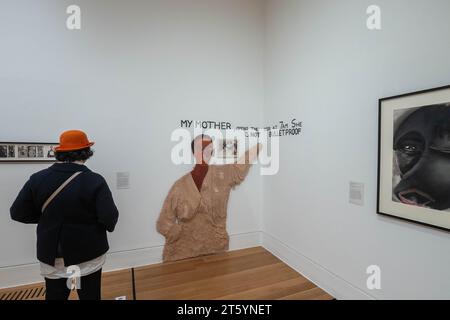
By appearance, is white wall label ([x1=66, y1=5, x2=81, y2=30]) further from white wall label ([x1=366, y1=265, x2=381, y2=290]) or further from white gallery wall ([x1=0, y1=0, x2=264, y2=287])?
white wall label ([x1=366, y1=265, x2=381, y2=290])

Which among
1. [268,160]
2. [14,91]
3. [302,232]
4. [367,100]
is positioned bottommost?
[302,232]

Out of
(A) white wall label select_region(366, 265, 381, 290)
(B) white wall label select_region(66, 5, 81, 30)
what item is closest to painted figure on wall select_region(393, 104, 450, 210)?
(A) white wall label select_region(366, 265, 381, 290)

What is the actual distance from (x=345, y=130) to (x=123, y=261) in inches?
107

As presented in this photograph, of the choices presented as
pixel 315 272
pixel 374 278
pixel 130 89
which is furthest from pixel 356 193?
pixel 130 89

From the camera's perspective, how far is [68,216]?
5.07 feet

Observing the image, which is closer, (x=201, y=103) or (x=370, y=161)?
(x=370, y=161)

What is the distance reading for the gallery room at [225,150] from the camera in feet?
5.27

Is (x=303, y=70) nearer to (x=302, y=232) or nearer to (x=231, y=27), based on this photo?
(x=231, y=27)

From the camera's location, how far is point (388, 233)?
188 cm

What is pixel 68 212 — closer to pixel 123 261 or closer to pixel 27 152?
pixel 27 152

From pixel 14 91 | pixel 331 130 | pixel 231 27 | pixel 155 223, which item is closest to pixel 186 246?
pixel 155 223

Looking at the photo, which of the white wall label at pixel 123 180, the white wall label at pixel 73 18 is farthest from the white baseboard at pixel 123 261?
the white wall label at pixel 73 18
